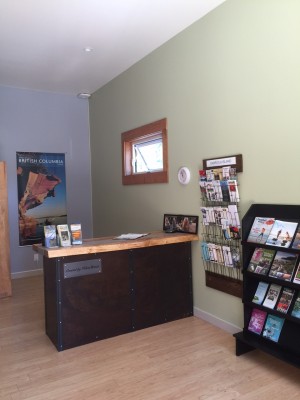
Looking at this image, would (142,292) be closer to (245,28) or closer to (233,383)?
(233,383)

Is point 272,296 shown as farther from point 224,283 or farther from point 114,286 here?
point 114,286

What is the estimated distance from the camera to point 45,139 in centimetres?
531

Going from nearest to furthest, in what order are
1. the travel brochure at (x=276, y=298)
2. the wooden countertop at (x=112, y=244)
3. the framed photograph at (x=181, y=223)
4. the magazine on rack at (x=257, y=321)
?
the travel brochure at (x=276, y=298) < the magazine on rack at (x=257, y=321) < the wooden countertop at (x=112, y=244) < the framed photograph at (x=181, y=223)

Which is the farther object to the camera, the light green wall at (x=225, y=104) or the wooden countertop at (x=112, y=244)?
the wooden countertop at (x=112, y=244)

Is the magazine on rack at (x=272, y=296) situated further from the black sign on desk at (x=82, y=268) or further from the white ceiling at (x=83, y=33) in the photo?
the white ceiling at (x=83, y=33)

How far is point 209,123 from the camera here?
3.16m

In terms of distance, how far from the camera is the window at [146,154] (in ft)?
12.5

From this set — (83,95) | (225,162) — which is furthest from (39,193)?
(225,162)

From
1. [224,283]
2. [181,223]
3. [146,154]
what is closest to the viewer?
[224,283]

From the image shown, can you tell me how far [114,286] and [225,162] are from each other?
1.44 metres

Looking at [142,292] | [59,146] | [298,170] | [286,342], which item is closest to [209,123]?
[298,170]

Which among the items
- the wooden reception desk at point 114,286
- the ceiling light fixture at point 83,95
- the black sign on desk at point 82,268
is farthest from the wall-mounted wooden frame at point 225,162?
the ceiling light fixture at point 83,95

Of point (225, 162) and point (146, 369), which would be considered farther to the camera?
point (225, 162)

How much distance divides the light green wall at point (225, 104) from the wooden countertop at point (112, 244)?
0.79ft
